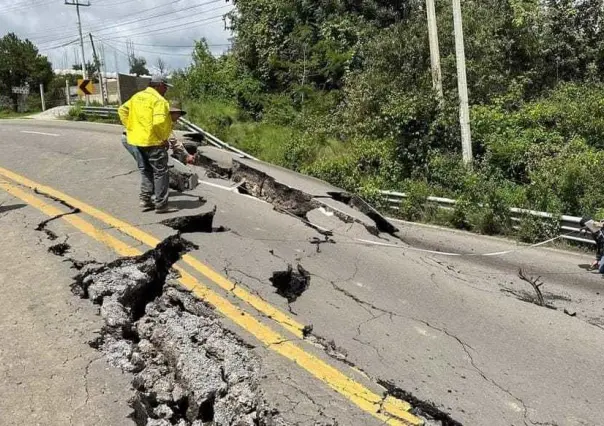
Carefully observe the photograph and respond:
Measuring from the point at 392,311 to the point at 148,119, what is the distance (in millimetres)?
4002

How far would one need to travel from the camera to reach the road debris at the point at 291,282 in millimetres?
5544

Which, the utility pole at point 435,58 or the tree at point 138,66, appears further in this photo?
the tree at point 138,66

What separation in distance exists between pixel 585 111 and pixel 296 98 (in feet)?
42.0

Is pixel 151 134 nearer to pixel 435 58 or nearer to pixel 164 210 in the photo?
pixel 164 210

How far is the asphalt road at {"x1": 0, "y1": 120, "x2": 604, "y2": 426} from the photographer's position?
12.3 feet

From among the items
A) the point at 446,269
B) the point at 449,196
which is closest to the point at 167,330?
the point at 446,269

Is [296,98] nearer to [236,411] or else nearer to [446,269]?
[446,269]

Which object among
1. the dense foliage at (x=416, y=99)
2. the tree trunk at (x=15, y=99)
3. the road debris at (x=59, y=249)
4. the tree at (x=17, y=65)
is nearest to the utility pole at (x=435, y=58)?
the dense foliage at (x=416, y=99)

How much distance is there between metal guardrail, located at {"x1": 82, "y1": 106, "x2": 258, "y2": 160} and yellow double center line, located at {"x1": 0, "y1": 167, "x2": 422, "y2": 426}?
983 cm

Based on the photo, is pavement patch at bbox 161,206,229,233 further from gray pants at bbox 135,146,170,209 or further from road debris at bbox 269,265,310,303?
road debris at bbox 269,265,310,303

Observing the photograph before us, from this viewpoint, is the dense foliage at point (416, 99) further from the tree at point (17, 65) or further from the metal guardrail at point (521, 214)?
the tree at point (17, 65)

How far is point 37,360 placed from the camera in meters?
3.85

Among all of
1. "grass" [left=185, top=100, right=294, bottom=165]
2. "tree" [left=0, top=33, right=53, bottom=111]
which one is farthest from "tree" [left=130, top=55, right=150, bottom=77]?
"grass" [left=185, top=100, right=294, bottom=165]

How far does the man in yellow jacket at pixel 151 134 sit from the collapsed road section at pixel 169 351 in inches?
79.8
